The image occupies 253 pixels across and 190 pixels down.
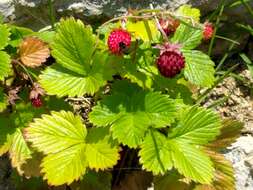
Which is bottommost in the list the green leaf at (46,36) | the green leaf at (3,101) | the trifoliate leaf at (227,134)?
the trifoliate leaf at (227,134)

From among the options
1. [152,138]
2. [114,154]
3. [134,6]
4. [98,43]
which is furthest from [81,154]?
[134,6]

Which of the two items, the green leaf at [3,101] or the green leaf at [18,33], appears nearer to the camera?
the green leaf at [3,101]

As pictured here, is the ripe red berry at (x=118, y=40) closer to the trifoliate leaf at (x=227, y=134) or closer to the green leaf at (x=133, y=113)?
the green leaf at (x=133, y=113)

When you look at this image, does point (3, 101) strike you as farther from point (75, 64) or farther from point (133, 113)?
point (133, 113)

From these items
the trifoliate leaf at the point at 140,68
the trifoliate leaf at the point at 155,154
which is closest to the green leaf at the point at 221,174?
the trifoliate leaf at the point at 155,154

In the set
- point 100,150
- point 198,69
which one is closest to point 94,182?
point 100,150
